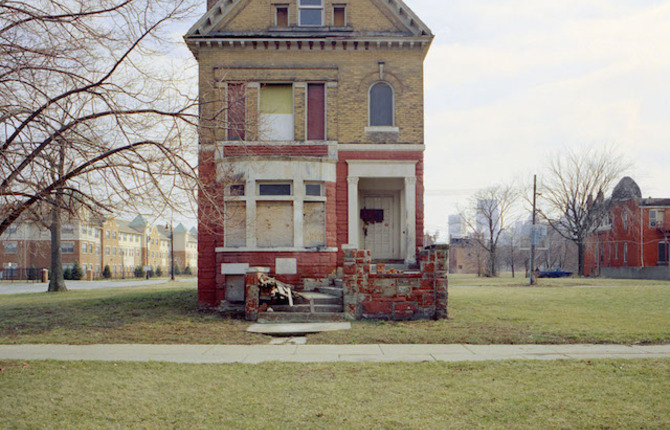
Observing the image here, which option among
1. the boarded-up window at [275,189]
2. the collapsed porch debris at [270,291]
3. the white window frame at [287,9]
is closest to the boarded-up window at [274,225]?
the boarded-up window at [275,189]

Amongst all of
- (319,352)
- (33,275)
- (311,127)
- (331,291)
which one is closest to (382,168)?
(311,127)

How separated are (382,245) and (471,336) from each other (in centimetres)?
810

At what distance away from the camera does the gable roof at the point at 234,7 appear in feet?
57.6

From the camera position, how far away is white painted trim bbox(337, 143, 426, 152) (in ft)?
58.1

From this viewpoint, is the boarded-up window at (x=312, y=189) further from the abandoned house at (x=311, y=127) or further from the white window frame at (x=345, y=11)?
the white window frame at (x=345, y=11)

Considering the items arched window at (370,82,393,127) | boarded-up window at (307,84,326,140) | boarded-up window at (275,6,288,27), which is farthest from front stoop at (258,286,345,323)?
boarded-up window at (275,6,288,27)

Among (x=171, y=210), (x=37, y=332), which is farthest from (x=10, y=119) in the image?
(x=37, y=332)

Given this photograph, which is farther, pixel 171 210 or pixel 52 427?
pixel 171 210

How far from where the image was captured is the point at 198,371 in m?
8.34

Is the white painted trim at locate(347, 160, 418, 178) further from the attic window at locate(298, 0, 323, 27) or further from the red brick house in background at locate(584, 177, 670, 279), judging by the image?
the red brick house in background at locate(584, 177, 670, 279)

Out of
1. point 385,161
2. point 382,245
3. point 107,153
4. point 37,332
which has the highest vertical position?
point 385,161

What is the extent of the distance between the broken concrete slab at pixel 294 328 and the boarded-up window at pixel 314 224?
164 inches

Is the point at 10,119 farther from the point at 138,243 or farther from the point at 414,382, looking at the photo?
the point at 138,243

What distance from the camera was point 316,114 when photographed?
1797 centimetres
